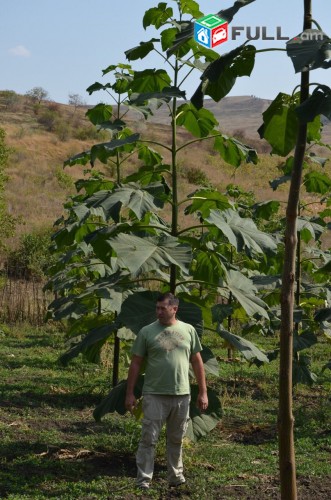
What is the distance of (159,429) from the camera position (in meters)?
4.66

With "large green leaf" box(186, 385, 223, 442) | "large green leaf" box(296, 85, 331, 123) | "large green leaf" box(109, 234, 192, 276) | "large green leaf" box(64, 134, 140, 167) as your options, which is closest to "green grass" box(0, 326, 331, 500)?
"large green leaf" box(186, 385, 223, 442)

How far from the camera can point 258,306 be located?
474cm

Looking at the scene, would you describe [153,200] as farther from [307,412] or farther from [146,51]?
[307,412]

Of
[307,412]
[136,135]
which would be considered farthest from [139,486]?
[307,412]

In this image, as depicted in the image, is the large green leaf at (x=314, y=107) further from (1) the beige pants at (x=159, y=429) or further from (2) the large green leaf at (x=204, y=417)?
(2) the large green leaf at (x=204, y=417)

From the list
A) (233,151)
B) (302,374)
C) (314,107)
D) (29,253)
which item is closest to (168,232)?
(233,151)

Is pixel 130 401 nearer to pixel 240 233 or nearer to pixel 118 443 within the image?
pixel 118 443

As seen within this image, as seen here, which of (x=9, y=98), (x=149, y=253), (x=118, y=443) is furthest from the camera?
(x=9, y=98)

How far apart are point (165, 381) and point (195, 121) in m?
1.75

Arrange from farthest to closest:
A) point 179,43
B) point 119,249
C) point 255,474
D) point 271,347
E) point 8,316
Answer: point 8,316, point 271,347, point 255,474, point 119,249, point 179,43

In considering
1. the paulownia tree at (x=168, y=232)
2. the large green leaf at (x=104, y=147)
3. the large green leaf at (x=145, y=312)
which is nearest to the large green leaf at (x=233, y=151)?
the paulownia tree at (x=168, y=232)

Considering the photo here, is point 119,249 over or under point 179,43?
under

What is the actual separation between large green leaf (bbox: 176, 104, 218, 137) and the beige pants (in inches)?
68.7

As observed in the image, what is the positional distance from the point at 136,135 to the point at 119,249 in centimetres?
77
